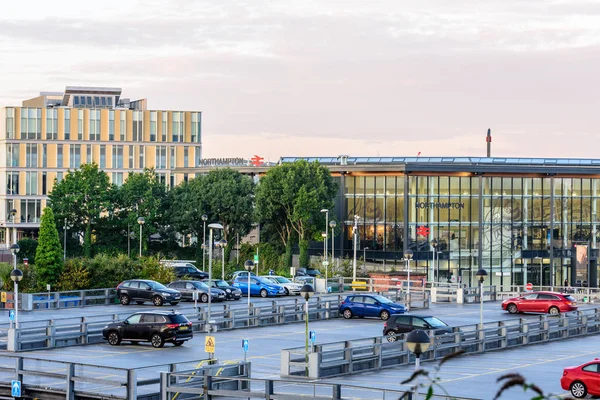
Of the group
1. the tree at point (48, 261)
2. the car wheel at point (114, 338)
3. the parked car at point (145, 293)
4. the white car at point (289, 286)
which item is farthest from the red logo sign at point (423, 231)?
the car wheel at point (114, 338)

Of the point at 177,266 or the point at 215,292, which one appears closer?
the point at 215,292

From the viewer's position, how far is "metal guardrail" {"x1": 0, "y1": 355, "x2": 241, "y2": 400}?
2939cm

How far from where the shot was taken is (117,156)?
144 m

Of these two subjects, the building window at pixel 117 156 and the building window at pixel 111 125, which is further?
→ the building window at pixel 117 156

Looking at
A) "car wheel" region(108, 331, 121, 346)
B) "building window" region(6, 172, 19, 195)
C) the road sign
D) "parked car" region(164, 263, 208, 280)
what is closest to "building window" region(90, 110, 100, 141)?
"building window" region(6, 172, 19, 195)

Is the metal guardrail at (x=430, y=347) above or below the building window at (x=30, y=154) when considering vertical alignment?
below

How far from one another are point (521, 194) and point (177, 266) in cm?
3710

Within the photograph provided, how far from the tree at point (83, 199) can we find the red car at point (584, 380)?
78803mm

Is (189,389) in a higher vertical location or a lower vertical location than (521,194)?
lower

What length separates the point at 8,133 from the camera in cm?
13725

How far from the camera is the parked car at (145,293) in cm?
6249

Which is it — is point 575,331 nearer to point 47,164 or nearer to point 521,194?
point 521,194

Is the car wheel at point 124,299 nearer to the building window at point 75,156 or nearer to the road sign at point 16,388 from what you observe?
the road sign at point 16,388

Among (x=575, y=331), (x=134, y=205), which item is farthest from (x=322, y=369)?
(x=134, y=205)
